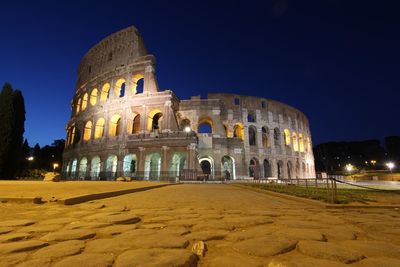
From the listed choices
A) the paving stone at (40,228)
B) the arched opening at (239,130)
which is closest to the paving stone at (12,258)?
the paving stone at (40,228)

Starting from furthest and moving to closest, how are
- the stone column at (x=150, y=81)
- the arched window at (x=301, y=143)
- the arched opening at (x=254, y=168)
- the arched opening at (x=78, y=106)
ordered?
the arched window at (x=301, y=143), the arched opening at (x=78, y=106), the arched opening at (x=254, y=168), the stone column at (x=150, y=81)

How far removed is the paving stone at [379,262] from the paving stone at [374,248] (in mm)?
97

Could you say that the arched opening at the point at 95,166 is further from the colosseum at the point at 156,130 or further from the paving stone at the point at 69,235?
the paving stone at the point at 69,235

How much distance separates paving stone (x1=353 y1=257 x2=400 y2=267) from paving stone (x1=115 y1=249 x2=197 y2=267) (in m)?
1.18

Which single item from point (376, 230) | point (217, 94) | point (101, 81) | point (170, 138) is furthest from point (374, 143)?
point (376, 230)

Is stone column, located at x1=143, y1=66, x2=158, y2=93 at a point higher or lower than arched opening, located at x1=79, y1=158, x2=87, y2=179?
higher

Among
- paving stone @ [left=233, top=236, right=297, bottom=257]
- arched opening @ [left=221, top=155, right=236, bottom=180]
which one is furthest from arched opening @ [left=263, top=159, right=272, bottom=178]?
paving stone @ [left=233, top=236, right=297, bottom=257]

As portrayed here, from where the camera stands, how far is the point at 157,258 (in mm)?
1655

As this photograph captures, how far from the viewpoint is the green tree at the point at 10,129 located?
21.3m

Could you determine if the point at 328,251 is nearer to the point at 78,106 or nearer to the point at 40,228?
the point at 40,228

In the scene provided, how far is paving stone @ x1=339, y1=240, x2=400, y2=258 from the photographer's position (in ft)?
5.94

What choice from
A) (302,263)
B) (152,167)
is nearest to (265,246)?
(302,263)

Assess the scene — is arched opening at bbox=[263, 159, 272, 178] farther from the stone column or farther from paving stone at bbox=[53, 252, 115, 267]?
paving stone at bbox=[53, 252, 115, 267]

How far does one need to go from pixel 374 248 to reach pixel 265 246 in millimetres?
926
